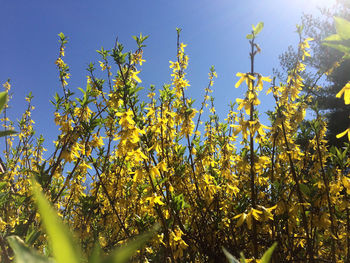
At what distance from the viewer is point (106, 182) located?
10.4 ft

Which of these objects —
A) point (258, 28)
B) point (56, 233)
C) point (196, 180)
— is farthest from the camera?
point (196, 180)

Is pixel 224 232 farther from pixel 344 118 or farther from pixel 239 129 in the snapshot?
pixel 344 118

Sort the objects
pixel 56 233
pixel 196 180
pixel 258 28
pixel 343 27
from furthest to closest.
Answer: pixel 196 180 → pixel 258 28 → pixel 343 27 → pixel 56 233

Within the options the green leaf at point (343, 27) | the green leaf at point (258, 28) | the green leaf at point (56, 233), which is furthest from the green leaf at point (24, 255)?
the green leaf at point (258, 28)

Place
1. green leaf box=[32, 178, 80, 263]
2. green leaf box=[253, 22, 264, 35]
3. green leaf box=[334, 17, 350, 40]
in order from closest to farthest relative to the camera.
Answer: green leaf box=[32, 178, 80, 263]
green leaf box=[334, 17, 350, 40]
green leaf box=[253, 22, 264, 35]

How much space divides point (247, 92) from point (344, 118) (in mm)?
12765

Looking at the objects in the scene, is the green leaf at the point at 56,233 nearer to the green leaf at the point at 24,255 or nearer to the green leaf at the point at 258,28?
the green leaf at the point at 24,255

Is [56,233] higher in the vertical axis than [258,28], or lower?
lower

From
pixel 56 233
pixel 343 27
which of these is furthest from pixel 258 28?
pixel 56 233

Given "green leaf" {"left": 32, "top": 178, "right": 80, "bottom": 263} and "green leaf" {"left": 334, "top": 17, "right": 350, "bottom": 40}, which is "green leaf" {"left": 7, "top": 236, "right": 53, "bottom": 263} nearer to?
"green leaf" {"left": 32, "top": 178, "right": 80, "bottom": 263}

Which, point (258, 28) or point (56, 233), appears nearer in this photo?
point (56, 233)

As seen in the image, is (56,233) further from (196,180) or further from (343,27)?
(196,180)

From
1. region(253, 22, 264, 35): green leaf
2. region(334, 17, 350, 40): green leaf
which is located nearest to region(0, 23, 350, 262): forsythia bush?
region(253, 22, 264, 35): green leaf

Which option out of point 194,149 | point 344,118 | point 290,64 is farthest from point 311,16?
point 194,149
